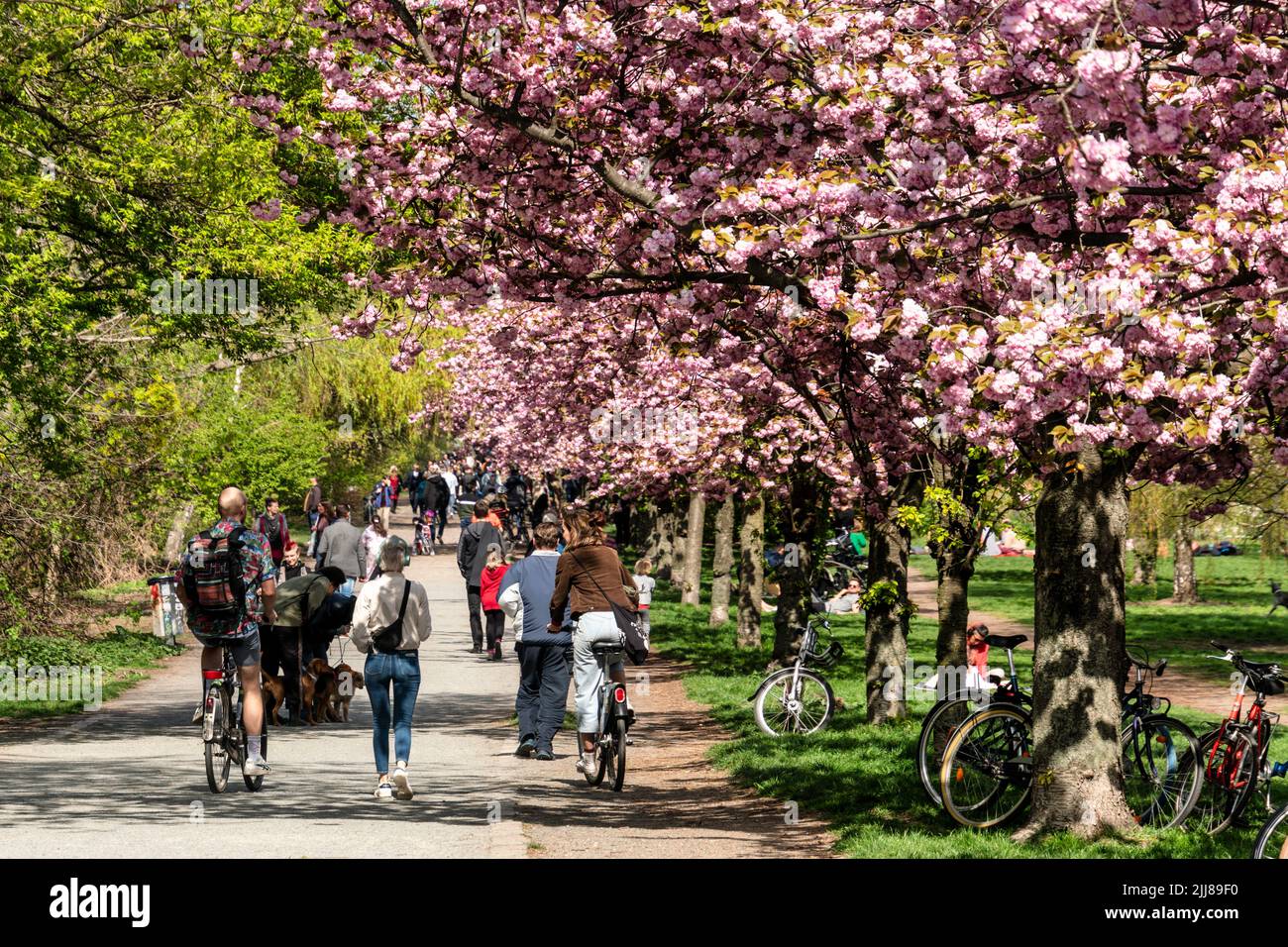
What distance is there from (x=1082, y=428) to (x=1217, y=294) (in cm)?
109

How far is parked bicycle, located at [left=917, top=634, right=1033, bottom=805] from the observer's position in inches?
430

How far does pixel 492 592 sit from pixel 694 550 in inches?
407

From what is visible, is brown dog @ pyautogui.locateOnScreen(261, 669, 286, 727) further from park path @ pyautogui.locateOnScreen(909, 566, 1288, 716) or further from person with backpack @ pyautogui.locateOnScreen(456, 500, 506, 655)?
person with backpack @ pyautogui.locateOnScreen(456, 500, 506, 655)

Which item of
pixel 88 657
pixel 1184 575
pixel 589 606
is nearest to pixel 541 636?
pixel 589 606

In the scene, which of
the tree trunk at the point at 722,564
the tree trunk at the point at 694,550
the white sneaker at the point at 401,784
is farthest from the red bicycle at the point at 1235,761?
the tree trunk at the point at 694,550

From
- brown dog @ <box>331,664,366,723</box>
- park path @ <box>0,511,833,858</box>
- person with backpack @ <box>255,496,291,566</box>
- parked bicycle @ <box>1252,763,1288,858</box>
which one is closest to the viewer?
parked bicycle @ <box>1252,763,1288,858</box>

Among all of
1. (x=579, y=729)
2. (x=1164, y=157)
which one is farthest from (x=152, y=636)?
(x=1164, y=157)

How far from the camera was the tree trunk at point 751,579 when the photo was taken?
80.7 feet

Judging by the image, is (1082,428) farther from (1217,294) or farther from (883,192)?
(883,192)

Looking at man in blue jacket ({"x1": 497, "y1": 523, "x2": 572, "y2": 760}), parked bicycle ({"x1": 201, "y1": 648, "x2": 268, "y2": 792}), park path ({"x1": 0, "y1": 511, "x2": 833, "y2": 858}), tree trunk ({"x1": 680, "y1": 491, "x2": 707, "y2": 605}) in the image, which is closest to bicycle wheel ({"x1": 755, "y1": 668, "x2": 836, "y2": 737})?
park path ({"x1": 0, "y1": 511, "x2": 833, "y2": 858})

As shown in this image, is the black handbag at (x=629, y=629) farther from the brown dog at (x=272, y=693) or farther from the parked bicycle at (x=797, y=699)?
the brown dog at (x=272, y=693)

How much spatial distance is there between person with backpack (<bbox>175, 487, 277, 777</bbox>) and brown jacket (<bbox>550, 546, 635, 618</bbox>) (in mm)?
2361

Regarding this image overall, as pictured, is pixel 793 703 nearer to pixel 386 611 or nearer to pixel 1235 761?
pixel 1235 761

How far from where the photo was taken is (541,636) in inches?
545
